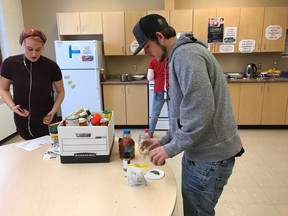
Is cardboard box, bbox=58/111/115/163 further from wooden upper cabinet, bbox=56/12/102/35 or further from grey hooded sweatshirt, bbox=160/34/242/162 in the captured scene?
wooden upper cabinet, bbox=56/12/102/35

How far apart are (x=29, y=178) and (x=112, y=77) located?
363 cm

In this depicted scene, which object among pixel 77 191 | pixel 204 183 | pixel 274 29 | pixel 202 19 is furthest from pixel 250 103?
pixel 77 191

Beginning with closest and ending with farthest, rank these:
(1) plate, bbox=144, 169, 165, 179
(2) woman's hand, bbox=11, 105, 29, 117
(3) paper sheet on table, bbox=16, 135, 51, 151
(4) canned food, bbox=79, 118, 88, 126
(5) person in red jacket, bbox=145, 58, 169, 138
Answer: (1) plate, bbox=144, 169, 165, 179, (4) canned food, bbox=79, 118, 88, 126, (3) paper sheet on table, bbox=16, 135, 51, 151, (2) woman's hand, bbox=11, 105, 29, 117, (5) person in red jacket, bbox=145, 58, 169, 138

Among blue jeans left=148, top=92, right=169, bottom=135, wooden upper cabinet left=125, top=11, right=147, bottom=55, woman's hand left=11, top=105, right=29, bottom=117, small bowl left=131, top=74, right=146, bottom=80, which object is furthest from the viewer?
small bowl left=131, top=74, right=146, bottom=80

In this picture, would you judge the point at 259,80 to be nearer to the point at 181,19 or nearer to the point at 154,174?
the point at 181,19

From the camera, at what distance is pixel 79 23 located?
13.5ft

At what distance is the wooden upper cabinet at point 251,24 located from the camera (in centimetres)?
396

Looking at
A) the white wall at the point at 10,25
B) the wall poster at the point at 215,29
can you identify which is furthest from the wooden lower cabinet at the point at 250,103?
the white wall at the point at 10,25

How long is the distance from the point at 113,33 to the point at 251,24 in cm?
235

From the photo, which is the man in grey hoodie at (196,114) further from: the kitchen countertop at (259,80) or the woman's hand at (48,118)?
the kitchen countertop at (259,80)

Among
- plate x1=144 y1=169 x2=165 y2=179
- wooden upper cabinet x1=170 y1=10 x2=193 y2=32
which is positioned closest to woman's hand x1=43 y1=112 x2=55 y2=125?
plate x1=144 y1=169 x2=165 y2=179

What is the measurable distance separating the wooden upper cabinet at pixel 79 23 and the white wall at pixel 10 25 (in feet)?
2.54

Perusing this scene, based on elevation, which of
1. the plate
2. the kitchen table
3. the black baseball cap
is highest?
the black baseball cap

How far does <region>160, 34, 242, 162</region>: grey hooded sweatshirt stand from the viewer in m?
0.92
